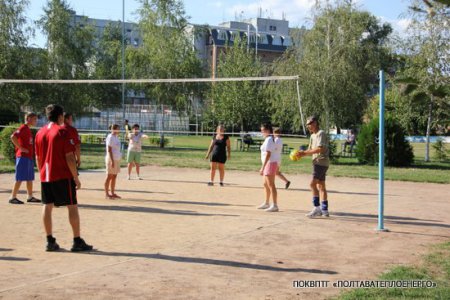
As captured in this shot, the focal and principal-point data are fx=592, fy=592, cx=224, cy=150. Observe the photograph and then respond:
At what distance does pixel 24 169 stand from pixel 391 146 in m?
16.4

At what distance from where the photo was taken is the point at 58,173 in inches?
298

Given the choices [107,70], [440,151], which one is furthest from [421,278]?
[107,70]

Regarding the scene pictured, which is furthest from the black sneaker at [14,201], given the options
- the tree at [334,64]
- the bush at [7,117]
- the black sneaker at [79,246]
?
the bush at [7,117]

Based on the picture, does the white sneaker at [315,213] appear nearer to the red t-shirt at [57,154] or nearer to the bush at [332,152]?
the red t-shirt at [57,154]

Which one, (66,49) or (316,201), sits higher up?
(66,49)

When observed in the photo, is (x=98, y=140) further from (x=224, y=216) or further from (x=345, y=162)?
Answer: (x=224, y=216)

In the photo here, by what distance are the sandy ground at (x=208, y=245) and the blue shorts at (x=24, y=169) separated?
0.71 meters

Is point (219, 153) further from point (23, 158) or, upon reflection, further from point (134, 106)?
point (134, 106)

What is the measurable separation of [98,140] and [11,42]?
390 inches

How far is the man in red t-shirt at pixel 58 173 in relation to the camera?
24.8 ft

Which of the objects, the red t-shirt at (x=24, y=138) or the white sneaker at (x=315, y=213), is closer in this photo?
the white sneaker at (x=315, y=213)

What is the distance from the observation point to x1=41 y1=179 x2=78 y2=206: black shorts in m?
7.56

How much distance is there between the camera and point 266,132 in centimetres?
1195

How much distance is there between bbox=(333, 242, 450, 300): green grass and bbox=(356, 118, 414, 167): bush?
16690 mm
